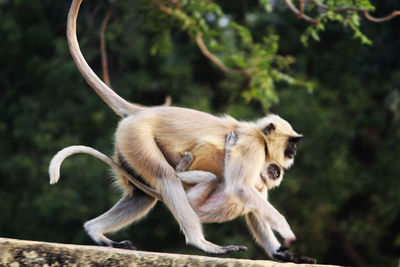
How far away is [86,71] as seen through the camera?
141 inches

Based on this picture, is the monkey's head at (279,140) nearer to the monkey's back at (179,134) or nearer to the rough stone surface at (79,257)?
the monkey's back at (179,134)

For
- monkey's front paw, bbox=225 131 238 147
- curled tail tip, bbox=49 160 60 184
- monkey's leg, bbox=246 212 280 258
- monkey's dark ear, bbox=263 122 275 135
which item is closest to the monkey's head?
monkey's dark ear, bbox=263 122 275 135

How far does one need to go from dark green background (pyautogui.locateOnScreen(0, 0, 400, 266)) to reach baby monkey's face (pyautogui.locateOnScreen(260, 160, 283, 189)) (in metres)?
5.85

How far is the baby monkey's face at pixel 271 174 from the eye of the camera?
3.73 meters

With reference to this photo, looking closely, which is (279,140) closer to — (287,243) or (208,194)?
(208,194)

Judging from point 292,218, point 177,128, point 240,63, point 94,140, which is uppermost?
point 177,128

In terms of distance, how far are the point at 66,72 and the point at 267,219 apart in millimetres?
7718

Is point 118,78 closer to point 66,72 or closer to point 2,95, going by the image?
point 66,72

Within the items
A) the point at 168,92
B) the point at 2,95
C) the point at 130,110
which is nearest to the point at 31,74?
the point at 2,95

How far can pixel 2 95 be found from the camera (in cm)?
1109

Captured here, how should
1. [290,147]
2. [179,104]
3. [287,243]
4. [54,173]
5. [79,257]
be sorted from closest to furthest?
[79,257] < [54,173] < [287,243] < [290,147] < [179,104]

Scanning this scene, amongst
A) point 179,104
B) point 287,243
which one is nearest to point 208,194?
point 287,243

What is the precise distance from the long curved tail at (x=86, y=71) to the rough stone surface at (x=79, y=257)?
4.00 feet

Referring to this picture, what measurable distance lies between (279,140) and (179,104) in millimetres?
7107
